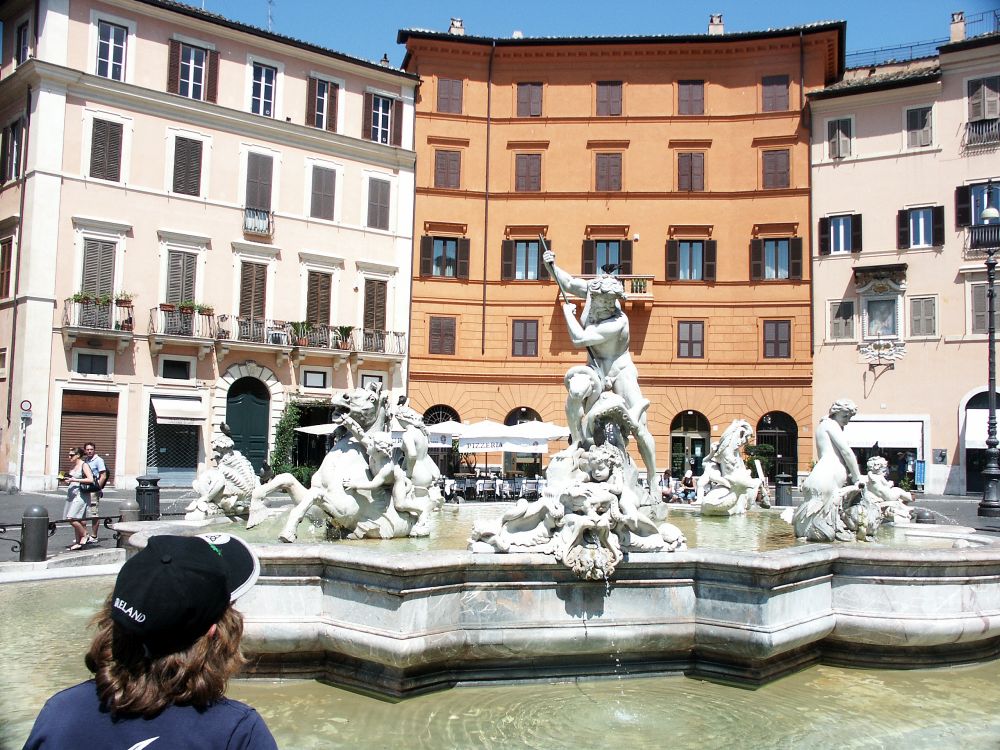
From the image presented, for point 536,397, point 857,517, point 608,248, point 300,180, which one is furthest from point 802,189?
point 857,517

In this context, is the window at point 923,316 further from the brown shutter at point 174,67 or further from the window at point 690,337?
the brown shutter at point 174,67

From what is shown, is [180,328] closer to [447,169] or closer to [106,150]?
[106,150]

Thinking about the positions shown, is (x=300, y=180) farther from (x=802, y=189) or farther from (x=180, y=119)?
(x=802, y=189)

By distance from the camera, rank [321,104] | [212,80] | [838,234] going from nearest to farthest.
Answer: [212,80], [321,104], [838,234]

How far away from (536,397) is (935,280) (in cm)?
1540

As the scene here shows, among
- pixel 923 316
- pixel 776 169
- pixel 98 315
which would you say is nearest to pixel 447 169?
pixel 776 169

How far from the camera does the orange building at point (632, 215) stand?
35.3m

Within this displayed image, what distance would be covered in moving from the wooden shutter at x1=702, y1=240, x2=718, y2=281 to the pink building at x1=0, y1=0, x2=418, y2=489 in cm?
1195

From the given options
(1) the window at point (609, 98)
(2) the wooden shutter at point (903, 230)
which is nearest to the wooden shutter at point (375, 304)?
(1) the window at point (609, 98)

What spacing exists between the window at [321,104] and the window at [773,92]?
17051 millimetres

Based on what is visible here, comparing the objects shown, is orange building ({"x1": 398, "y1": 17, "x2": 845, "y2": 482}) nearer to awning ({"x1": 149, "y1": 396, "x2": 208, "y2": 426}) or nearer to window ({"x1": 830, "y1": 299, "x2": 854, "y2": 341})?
window ({"x1": 830, "y1": 299, "x2": 854, "y2": 341})

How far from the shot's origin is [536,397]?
35.6 metres

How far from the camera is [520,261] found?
120 feet

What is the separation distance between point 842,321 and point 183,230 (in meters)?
24.4
